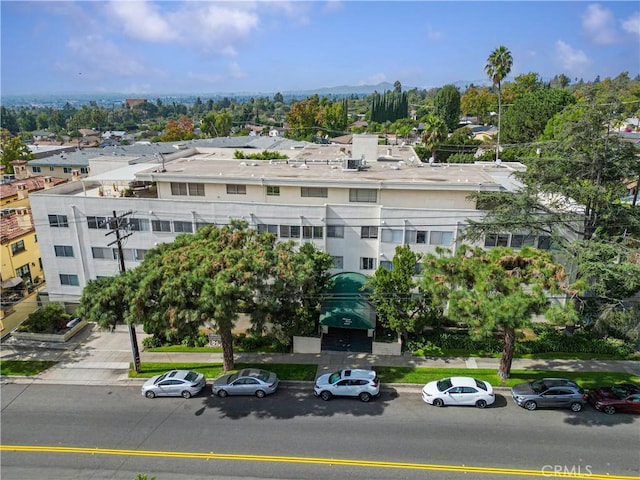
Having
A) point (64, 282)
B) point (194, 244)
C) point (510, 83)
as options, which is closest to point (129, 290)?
point (194, 244)

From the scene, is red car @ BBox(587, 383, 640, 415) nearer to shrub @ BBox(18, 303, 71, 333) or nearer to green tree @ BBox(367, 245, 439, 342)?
green tree @ BBox(367, 245, 439, 342)

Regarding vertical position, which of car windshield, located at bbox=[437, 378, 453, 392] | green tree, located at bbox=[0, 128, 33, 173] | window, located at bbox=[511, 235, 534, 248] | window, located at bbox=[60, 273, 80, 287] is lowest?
car windshield, located at bbox=[437, 378, 453, 392]

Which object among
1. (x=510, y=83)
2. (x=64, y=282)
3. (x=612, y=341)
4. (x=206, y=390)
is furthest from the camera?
(x=510, y=83)

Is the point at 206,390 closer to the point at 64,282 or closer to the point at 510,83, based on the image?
the point at 64,282

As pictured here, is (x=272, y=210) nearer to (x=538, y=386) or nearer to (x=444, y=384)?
(x=444, y=384)

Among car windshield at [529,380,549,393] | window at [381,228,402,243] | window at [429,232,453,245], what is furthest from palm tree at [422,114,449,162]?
car windshield at [529,380,549,393]

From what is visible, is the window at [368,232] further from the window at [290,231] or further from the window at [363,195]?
the window at [290,231]
